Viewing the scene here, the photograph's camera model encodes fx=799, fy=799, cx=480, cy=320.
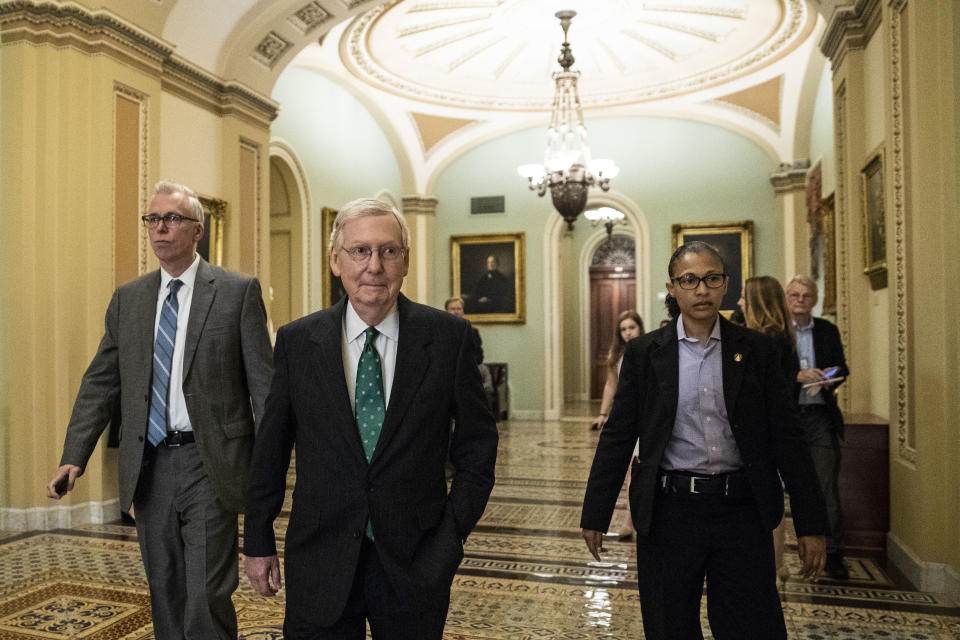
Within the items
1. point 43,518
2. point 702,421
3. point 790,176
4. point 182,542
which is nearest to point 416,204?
point 790,176

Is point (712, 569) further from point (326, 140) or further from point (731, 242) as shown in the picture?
point (731, 242)

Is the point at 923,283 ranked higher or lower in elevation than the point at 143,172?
lower

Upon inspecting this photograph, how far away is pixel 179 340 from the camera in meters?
2.83

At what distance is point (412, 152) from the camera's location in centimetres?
1371

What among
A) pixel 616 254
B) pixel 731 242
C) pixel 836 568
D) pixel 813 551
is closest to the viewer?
pixel 813 551

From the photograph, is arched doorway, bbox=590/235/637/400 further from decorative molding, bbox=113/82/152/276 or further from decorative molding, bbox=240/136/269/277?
decorative molding, bbox=113/82/152/276

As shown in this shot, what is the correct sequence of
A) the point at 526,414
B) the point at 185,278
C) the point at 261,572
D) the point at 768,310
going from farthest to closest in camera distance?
the point at 526,414 → the point at 768,310 → the point at 185,278 → the point at 261,572

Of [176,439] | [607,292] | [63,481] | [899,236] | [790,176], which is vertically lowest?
[63,481]

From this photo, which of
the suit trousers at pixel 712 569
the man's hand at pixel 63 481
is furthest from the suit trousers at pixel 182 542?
the suit trousers at pixel 712 569

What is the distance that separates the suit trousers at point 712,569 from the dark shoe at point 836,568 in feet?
8.44

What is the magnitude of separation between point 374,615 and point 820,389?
3.37m

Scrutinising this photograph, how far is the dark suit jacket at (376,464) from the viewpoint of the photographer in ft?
Result: 6.16

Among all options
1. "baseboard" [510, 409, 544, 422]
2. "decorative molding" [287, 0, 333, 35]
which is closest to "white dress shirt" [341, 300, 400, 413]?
"decorative molding" [287, 0, 333, 35]

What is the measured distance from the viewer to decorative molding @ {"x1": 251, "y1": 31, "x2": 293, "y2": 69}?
26.0 feet
